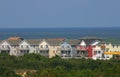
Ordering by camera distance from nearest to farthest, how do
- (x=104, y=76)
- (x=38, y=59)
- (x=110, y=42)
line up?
(x=104, y=76) → (x=38, y=59) → (x=110, y=42)

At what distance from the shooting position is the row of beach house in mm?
69188

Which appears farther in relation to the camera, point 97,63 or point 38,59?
point 38,59

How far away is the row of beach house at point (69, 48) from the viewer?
69188 mm

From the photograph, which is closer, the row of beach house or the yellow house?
the row of beach house

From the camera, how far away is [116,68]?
133 feet

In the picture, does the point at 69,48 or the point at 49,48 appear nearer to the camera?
the point at 69,48

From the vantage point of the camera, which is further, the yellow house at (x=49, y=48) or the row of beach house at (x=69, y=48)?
the yellow house at (x=49, y=48)

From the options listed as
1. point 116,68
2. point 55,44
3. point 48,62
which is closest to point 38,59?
point 48,62

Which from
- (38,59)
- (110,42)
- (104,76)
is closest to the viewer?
(104,76)

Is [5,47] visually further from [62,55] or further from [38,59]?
[38,59]

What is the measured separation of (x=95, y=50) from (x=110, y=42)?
188 centimetres

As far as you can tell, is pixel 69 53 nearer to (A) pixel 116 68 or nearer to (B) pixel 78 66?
(B) pixel 78 66

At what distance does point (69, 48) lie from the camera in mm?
70438

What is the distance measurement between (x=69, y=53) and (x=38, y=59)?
9131 millimetres
